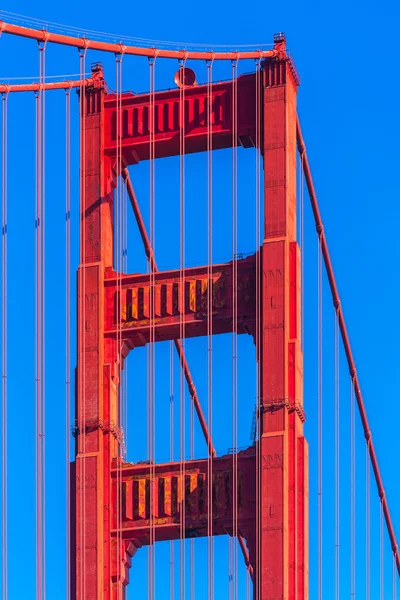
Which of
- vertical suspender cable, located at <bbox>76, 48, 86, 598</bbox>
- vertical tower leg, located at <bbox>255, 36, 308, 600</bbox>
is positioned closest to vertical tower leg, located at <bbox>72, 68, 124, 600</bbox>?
vertical suspender cable, located at <bbox>76, 48, 86, 598</bbox>

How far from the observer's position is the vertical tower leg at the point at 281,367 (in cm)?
8131

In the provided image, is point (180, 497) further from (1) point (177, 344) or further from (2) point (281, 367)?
(1) point (177, 344)

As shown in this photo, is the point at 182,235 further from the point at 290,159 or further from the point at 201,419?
the point at 201,419

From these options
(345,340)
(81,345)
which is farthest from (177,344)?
(81,345)

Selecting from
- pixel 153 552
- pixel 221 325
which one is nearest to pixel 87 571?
pixel 153 552

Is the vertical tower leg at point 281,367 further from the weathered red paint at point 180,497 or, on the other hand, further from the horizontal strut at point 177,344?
the horizontal strut at point 177,344

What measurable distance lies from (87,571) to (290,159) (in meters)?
12.6

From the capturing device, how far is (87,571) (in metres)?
83.0

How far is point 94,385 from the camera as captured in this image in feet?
279

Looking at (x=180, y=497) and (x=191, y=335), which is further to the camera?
(x=191, y=335)

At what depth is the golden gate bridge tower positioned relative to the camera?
82.5 metres

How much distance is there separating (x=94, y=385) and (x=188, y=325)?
121 inches

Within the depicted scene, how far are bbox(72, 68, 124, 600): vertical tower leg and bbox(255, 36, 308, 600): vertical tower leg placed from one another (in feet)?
15.0

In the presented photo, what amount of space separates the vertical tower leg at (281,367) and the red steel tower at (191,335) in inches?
1.1
